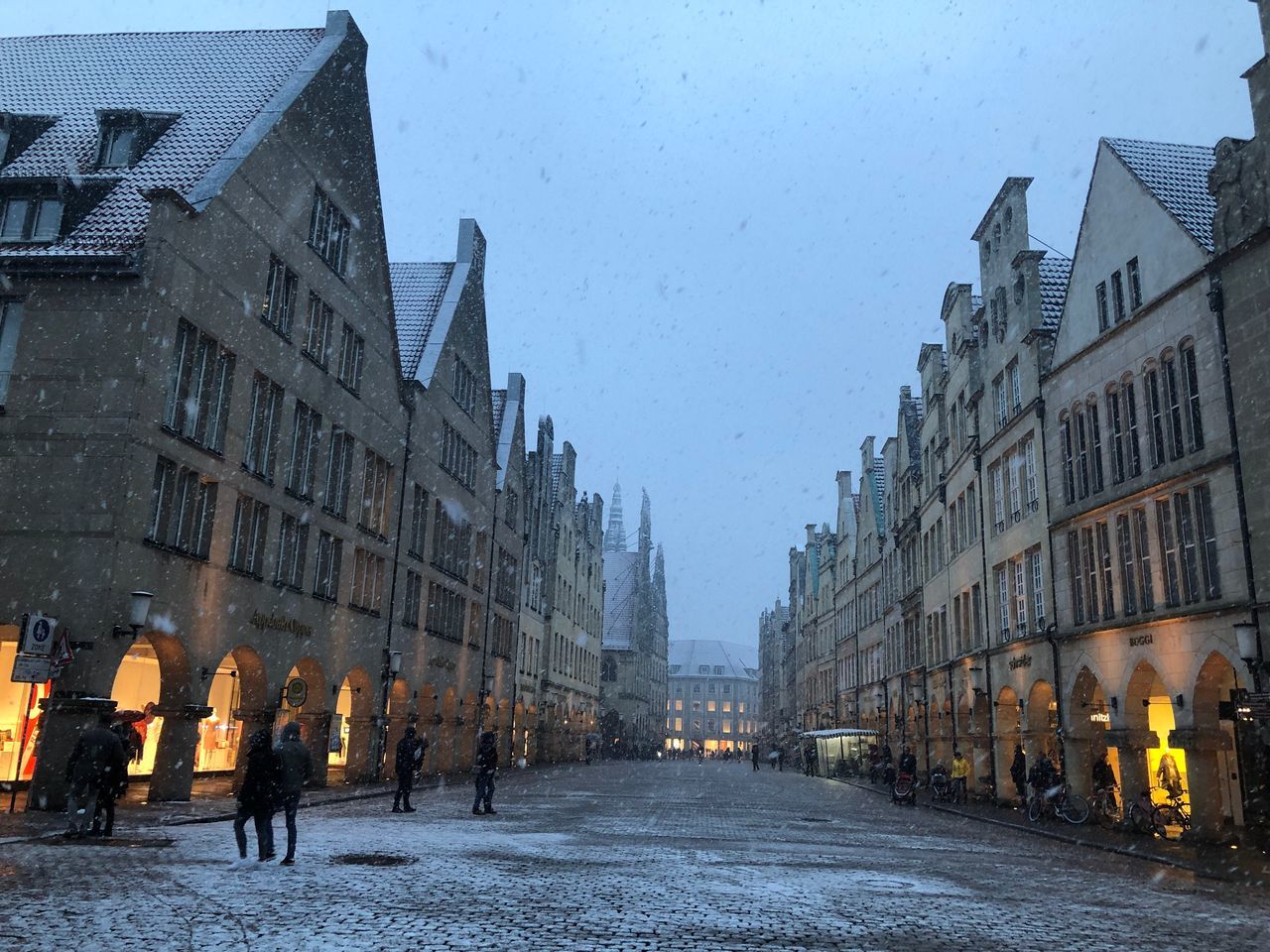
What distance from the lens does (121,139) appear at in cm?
2645

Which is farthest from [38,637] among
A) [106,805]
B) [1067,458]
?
[1067,458]

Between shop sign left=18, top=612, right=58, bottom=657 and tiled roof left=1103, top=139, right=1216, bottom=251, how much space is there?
79.4ft

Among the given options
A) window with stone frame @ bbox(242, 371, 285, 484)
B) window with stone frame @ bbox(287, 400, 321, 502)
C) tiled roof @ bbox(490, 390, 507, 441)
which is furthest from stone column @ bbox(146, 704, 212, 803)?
tiled roof @ bbox(490, 390, 507, 441)

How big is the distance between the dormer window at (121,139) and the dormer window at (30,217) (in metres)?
2.19

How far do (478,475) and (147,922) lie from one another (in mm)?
42337

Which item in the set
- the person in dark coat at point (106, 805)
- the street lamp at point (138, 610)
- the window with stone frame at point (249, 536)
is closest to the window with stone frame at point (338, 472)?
the window with stone frame at point (249, 536)

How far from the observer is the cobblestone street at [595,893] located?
32.8 ft

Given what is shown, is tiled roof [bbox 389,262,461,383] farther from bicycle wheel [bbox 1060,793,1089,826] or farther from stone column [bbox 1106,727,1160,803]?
stone column [bbox 1106,727,1160,803]

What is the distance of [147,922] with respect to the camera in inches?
392

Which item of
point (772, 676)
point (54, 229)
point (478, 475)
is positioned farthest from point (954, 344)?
point (772, 676)

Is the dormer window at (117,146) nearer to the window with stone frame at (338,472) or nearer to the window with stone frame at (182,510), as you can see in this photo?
the window with stone frame at (182,510)

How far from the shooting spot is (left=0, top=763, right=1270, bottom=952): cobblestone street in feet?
32.8

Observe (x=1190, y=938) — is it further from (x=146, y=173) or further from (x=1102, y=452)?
(x=146, y=173)

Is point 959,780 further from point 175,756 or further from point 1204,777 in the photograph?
point 175,756
